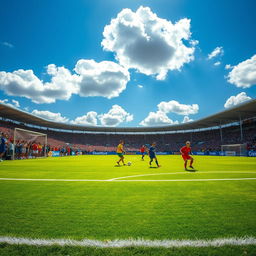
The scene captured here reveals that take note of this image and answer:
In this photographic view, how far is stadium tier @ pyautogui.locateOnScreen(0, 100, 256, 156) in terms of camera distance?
48656 millimetres

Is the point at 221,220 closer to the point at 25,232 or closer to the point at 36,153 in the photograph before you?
the point at 25,232

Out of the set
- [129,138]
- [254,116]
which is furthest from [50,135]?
[254,116]

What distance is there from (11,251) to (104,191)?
280 centimetres

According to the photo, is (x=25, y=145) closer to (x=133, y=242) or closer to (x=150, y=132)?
(x=133, y=242)

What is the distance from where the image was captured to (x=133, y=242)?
219 centimetres

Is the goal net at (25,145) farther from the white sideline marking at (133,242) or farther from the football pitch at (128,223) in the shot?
the white sideline marking at (133,242)

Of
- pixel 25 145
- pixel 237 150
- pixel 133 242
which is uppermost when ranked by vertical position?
pixel 25 145

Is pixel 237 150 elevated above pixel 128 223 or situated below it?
below

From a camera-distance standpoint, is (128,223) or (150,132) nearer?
(128,223)

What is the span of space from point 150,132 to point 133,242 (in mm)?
80874

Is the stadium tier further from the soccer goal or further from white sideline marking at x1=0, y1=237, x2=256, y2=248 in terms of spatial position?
white sideline marking at x1=0, y1=237, x2=256, y2=248

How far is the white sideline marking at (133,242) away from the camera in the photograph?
7.02 feet

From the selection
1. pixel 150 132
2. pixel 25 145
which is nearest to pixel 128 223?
pixel 25 145

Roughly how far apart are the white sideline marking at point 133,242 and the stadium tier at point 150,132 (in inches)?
1716
